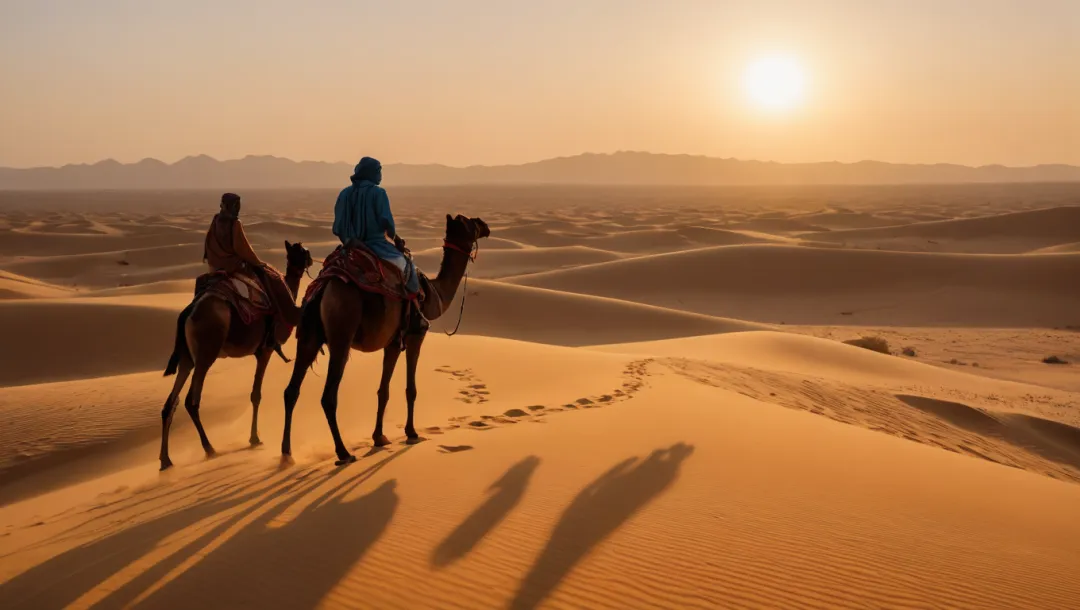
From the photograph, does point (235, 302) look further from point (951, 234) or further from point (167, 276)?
point (951, 234)

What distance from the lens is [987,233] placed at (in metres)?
53.1

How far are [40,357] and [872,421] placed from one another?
14489mm

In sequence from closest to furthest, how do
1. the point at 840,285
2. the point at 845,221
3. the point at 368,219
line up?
1. the point at 368,219
2. the point at 840,285
3. the point at 845,221

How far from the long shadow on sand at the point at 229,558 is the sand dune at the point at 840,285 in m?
25.9

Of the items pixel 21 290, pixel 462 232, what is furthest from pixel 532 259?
pixel 462 232

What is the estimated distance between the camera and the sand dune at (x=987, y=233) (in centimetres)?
4988

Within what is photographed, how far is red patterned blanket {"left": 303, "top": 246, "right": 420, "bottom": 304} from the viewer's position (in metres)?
6.43

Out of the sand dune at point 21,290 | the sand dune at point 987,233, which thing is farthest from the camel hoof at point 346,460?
the sand dune at point 987,233

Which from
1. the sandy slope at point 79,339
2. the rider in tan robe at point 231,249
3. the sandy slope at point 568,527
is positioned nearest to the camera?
the sandy slope at point 568,527

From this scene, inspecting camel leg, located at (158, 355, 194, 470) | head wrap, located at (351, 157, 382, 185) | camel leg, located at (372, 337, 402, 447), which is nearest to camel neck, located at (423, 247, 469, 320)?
camel leg, located at (372, 337, 402, 447)

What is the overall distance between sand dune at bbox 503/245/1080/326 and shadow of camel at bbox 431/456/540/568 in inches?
964

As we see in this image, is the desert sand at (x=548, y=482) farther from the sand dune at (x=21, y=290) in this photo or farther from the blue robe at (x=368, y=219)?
the sand dune at (x=21, y=290)

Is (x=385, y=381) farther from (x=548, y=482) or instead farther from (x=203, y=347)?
(x=548, y=482)

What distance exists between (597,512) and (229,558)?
7.42ft
